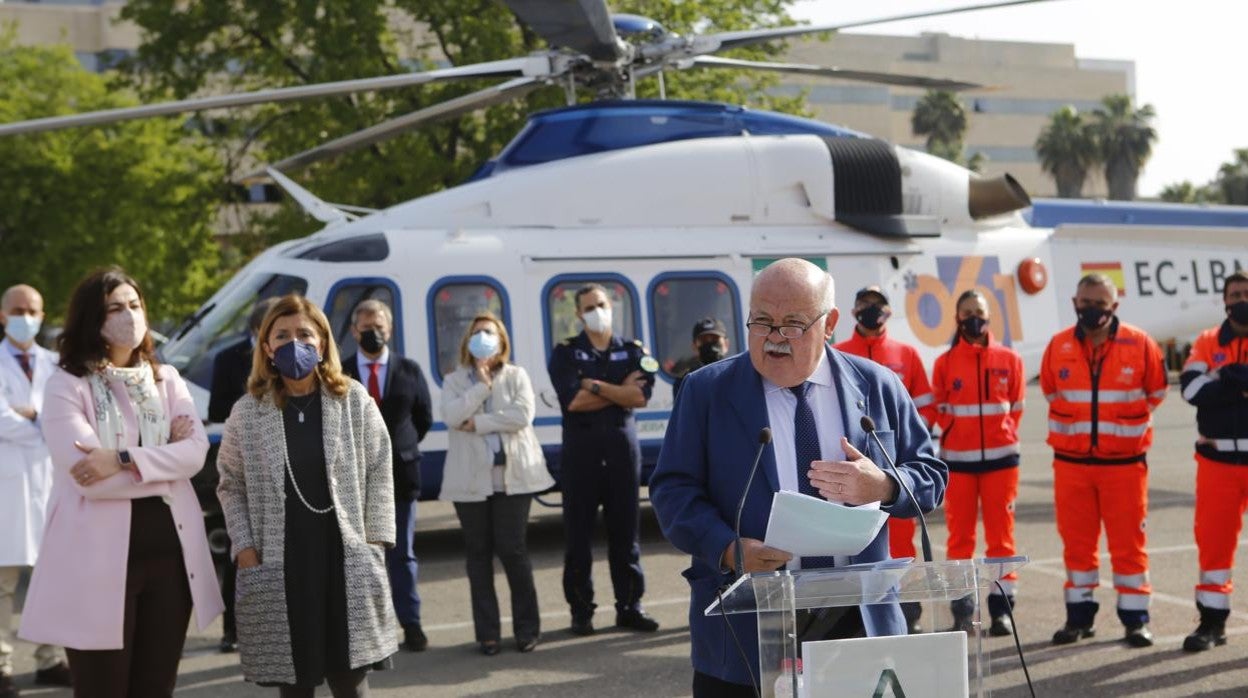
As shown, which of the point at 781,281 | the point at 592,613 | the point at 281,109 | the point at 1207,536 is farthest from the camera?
the point at 281,109

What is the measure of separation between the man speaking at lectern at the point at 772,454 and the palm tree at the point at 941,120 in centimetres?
6805

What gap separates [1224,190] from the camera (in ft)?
206

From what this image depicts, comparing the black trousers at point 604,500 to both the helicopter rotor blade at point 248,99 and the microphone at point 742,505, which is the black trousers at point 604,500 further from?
the microphone at point 742,505

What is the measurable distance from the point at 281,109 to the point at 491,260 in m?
13.7

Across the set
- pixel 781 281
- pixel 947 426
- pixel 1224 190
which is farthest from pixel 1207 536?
pixel 1224 190

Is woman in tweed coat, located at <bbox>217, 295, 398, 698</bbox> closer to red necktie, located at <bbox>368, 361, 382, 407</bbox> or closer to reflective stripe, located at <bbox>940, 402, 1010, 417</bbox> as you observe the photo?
red necktie, located at <bbox>368, 361, 382, 407</bbox>

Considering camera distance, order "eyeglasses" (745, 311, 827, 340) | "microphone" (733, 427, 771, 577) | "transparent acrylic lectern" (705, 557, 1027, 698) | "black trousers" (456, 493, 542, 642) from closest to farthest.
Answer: "transparent acrylic lectern" (705, 557, 1027, 698)
"microphone" (733, 427, 771, 577)
"eyeglasses" (745, 311, 827, 340)
"black trousers" (456, 493, 542, 642)

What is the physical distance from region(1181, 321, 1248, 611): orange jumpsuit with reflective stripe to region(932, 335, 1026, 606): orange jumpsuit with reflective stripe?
1.01m

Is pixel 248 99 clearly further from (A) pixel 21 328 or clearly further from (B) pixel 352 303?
(A) pixel 21 328

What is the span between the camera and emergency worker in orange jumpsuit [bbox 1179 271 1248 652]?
23.1 ft

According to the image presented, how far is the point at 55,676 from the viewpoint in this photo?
711 centimetres

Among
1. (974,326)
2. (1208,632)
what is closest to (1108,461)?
(1208,632)

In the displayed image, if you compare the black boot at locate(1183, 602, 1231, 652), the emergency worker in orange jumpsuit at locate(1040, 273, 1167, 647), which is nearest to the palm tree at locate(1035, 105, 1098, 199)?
the emergency worker in orange jumpsuit at locate(1040, 273, 1167, 647)

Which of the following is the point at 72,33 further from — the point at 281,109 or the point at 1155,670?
the point at 1155,670
